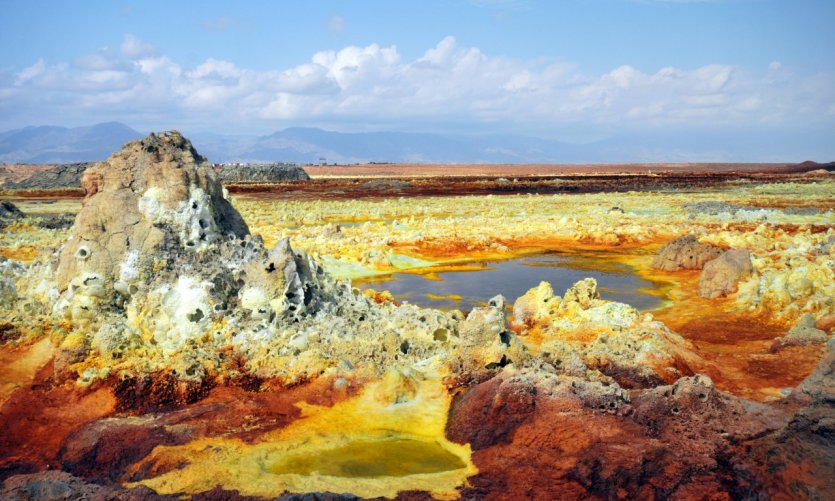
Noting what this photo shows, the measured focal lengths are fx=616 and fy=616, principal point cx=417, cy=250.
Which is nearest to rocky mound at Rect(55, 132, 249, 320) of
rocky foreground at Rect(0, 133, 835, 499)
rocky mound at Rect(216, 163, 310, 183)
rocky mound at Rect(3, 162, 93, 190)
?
rocky foreground at Rect(0, 133, 835, 499)

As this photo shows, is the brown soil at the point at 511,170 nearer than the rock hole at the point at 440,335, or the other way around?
the rock hole at the point at 440,335

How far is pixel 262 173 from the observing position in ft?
228

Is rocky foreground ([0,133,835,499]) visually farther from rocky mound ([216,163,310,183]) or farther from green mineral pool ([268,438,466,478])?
rocky mound ([216,163,310,183])

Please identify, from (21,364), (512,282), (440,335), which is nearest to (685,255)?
(512,282)

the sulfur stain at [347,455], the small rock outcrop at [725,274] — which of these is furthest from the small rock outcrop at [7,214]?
the small rock outcrop at [725,274]

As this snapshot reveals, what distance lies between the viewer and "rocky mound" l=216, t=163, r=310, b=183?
67.5 m

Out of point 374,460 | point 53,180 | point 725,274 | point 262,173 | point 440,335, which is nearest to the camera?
point 374,460

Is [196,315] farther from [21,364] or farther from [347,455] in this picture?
[347,455]

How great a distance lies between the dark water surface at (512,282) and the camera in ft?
35.4

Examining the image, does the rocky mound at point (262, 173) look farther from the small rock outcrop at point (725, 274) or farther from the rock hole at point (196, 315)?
the rock hole at point (196, 315)

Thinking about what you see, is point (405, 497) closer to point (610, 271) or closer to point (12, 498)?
point (12, 498)

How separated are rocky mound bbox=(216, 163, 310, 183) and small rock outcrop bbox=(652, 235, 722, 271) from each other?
5808cm

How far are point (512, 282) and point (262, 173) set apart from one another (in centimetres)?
6112

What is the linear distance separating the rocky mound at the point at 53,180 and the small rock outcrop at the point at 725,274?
5543 centimetres
